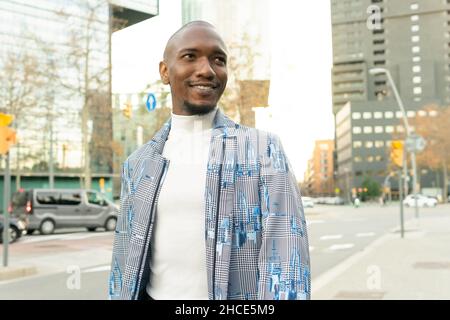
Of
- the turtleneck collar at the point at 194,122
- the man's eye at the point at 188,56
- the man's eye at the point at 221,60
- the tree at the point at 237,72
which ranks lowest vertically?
the turtleneck collar at the point at 194,122

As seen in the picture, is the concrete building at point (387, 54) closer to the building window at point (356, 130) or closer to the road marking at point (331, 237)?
the building window at point (356, 130)

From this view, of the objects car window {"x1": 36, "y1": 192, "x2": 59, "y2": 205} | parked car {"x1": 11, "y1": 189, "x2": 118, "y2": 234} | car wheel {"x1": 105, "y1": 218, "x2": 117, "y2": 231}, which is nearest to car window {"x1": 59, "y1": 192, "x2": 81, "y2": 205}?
parked car {"x1": 11, "y1": 189, "x2": 118, "y2": 234}

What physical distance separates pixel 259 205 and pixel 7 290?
727cm

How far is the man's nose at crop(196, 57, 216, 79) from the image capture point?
5.03ft

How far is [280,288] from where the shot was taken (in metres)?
1.37

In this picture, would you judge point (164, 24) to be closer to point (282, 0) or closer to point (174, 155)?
point (282, 0)

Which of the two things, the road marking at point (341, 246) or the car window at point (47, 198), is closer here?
the road marking at point (341, 246)

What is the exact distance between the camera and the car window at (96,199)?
20.6m

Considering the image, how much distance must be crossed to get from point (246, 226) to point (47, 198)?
19.2 metres

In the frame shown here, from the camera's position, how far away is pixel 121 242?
1.65m

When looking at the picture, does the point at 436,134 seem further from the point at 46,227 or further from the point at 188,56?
the point at 188,56

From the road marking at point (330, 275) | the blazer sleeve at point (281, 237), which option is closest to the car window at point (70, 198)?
the road marking at point (330, 275)

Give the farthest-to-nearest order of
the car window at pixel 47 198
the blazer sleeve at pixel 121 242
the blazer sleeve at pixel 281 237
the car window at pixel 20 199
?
the car window at pixel 47 198
the car window at pixel 20 199
the blazer sleeve at pixel 121 242
the blazer sleeve at pixel 281 237

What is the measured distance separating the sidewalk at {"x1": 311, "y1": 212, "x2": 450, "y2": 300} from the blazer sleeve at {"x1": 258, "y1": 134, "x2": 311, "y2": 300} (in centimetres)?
459
